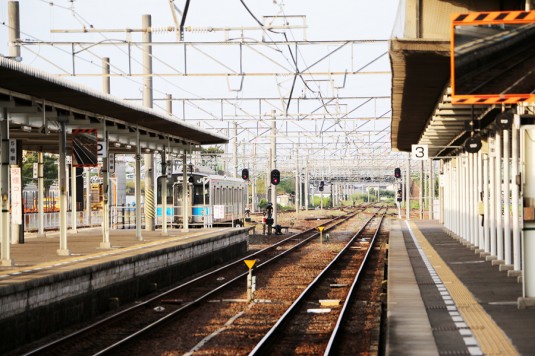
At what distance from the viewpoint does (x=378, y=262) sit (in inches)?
1090

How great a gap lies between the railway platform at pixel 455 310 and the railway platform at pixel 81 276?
16.5ft

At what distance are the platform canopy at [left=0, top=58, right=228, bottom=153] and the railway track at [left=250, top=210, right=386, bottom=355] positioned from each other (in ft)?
17.4

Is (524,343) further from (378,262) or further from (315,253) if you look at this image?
(315,253)

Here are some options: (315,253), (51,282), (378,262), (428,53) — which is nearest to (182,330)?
(51,282)

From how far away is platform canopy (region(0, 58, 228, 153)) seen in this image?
1545cm

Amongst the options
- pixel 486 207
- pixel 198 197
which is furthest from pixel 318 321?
pixel 198 197

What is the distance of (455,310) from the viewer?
45.2ft

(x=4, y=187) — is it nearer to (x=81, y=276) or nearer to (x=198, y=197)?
(x=81, y=276)

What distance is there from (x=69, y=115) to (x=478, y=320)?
10591 mm

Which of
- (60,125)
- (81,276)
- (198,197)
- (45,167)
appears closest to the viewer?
(81,276)

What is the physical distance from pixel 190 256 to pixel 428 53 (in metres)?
12.7

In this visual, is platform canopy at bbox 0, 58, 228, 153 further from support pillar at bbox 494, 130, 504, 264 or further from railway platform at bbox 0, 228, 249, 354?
support pillar at bbox 494, 130, 504, 264

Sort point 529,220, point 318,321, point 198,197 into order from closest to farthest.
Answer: point 529,220 → point 318,321 → point 198,197

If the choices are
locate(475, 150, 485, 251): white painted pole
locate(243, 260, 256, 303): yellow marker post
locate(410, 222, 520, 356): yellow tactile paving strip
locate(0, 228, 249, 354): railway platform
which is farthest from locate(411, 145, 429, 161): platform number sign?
locate(243, 260, 256, 303): yellow marker post
